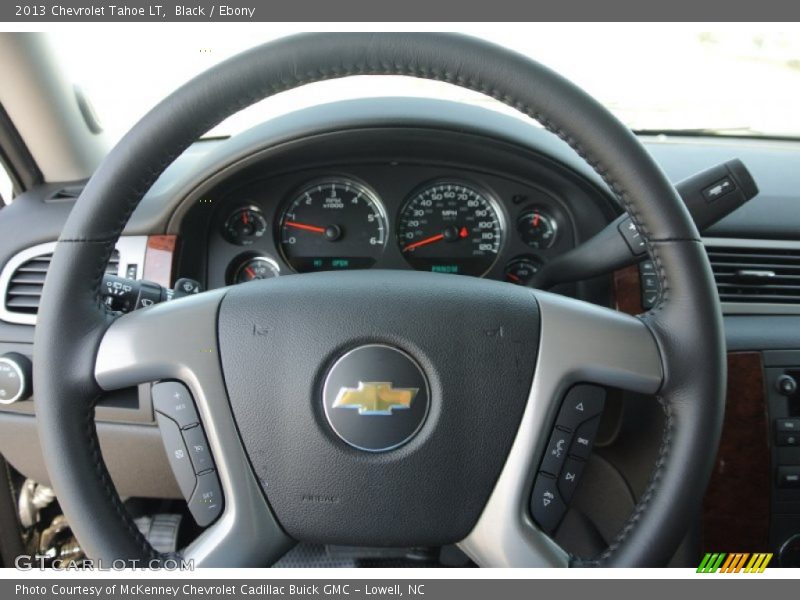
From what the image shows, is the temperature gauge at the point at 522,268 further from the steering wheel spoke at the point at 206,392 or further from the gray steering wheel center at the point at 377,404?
the steering wheel spoke at the point at 206,392

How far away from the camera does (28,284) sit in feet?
5.87

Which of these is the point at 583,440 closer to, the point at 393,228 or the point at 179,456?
the point at 179,456

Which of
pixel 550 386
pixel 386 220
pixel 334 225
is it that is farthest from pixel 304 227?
pixel 550 386

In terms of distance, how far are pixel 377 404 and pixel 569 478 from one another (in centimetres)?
31

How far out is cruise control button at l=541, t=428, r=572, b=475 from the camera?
39.9 inches

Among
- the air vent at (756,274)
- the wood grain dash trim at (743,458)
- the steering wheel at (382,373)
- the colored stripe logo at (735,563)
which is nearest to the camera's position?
the steering wheel at (382,373)

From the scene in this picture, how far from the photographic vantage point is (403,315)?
104cm

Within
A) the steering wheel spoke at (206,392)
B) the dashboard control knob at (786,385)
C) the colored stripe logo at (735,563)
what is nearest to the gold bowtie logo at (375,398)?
the steering wheel spoke at (206,392)

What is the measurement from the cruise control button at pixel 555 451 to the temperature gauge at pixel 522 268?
0.94 m

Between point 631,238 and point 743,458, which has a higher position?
point 631,238

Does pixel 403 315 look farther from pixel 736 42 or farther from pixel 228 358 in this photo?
pixel 736 42

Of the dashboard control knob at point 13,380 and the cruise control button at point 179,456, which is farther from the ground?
the cruise control button at point 179,456

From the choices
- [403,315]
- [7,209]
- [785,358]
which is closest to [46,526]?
[7,209]

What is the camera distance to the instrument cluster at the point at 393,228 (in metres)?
1.90
